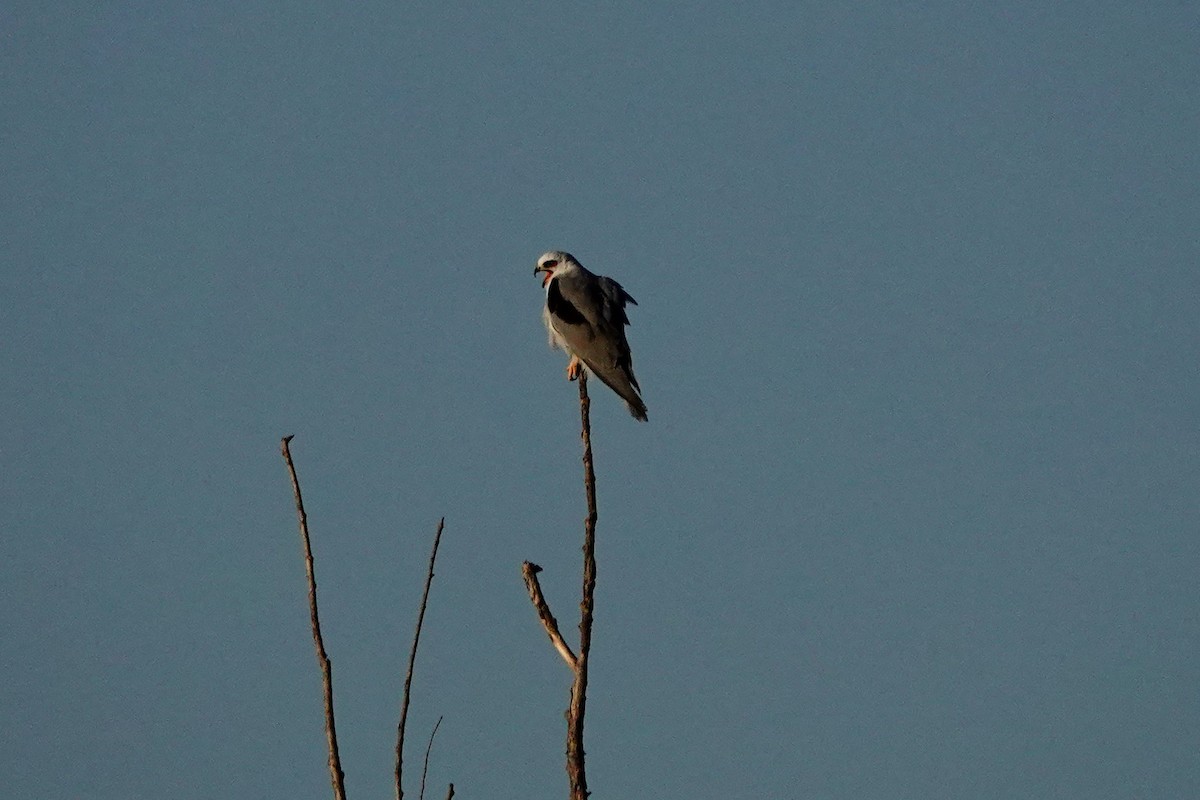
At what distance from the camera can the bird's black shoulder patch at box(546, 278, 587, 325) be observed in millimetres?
11031

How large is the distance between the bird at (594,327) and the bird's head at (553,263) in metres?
0.41

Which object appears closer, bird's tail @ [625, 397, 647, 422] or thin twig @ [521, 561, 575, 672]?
thin twig @ [521, 561, 575, 672]

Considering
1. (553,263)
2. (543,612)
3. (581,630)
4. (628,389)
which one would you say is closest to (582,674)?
(581,630)

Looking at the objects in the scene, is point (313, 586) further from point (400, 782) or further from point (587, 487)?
point (587, 487)

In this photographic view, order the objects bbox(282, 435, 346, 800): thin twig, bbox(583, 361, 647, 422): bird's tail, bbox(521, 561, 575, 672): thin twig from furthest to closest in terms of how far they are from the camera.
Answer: bbox(583, 361, 647, 422): bird's tail
bbox(521, 561, 575, 672): thin twig
bbox(282, 435, 346, 800): thin twig

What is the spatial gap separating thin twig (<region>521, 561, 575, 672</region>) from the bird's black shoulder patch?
665 cm

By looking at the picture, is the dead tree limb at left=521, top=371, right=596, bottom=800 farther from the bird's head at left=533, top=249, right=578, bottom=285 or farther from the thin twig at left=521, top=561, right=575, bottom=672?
the bird's head at left=533, top=249, right=578, bottom=285

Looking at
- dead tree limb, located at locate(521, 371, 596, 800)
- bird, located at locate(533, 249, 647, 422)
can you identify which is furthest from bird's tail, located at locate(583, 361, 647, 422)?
A: dead tree limb, located at locate(521, 371, 596, 800)

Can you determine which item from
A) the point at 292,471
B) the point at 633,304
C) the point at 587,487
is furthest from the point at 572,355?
Answer: the point at 292,471

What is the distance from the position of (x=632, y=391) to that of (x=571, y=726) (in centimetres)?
737

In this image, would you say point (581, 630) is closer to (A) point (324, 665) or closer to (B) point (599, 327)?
(A) point (324, 665)

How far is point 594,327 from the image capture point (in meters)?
10.9

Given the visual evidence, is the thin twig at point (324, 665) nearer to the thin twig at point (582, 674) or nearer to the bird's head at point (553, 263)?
the thin twig at point (582, 674)

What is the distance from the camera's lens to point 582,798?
3.20m
